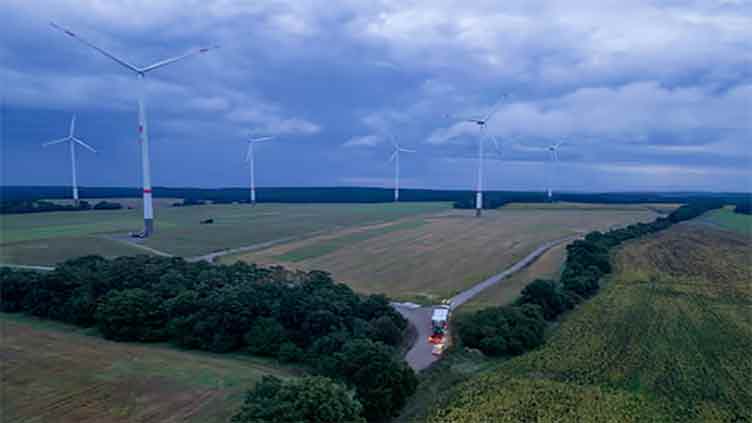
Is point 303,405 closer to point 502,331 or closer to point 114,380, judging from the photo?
point 114,380

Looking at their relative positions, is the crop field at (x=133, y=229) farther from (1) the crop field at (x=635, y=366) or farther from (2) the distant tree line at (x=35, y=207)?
(1) the crop field at (x=635, y=366)

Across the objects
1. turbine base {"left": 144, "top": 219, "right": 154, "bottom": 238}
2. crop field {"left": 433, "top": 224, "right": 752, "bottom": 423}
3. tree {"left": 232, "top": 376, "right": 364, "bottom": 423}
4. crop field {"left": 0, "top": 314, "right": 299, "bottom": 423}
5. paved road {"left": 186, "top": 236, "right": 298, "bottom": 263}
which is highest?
turbine base {"left": 144, "top": 219, "right": 154, "bottom": 238}

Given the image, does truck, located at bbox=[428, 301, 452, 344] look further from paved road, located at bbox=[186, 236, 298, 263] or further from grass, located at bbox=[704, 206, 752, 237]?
grass, located at bbox=[704, 206, 752, 237]

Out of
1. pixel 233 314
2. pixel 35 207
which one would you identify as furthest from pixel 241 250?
pixel 35 207

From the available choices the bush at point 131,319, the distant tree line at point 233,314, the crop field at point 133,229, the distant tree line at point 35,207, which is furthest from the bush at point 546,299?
the distant tree line at point 35,207

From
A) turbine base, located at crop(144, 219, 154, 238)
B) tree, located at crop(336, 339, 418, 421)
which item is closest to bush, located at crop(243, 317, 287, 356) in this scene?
tree, located at crop(336, 339, 418, 421)

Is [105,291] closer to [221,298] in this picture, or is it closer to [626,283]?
[221,298]

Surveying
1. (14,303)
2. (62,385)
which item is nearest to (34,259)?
(14,303)
